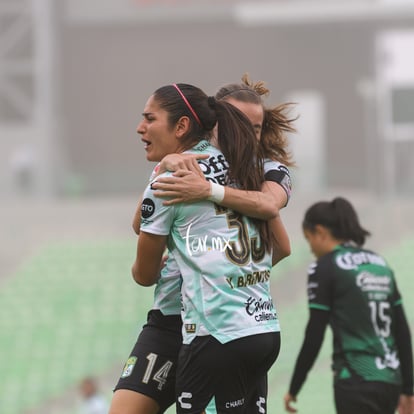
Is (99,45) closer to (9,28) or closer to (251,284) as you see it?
(9,28)

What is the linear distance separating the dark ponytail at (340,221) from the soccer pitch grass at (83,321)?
21.9 ft

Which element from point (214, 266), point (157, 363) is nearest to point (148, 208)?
point (214, 266)

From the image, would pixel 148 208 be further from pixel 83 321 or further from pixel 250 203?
pixel 83 321

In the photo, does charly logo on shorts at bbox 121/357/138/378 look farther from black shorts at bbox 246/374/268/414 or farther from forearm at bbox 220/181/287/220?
forearm at bbox 220/181/287/220

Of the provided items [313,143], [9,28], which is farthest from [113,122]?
[313,143]

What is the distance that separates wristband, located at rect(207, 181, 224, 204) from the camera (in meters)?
3.10

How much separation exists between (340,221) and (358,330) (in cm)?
54

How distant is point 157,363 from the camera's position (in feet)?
11.5

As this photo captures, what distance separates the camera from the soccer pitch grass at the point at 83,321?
13656 mm

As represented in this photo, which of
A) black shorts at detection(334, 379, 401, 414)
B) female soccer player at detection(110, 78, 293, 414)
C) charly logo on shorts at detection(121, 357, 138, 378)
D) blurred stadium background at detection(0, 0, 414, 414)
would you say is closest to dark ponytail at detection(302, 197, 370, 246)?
black shorts at detection(334, 379, 401, 414)

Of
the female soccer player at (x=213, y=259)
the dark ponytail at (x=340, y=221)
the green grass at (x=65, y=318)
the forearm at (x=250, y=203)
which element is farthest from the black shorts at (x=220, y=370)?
the green grass at (x=65, y=318)

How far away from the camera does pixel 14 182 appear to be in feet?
96.1

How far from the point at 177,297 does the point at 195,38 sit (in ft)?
92.5

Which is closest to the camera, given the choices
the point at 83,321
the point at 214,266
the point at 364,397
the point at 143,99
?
the point at 214,266
